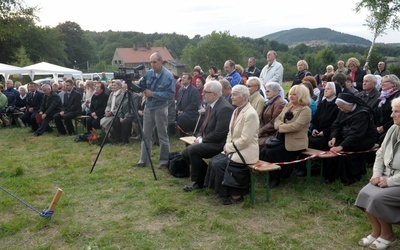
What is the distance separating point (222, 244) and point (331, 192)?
84.9 inches

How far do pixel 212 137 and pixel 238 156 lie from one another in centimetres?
73

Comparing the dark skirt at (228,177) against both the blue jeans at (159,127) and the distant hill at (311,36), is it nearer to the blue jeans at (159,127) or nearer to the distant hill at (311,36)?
the blue jeans at (159,127)

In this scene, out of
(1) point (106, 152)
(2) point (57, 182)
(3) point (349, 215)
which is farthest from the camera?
(1) point (106, 152)

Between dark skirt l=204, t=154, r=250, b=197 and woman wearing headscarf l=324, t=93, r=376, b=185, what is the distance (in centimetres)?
148

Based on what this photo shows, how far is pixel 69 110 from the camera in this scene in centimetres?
1023

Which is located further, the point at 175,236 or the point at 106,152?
the point at 106,152

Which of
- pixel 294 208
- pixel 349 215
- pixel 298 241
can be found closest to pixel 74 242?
pixel 298 241

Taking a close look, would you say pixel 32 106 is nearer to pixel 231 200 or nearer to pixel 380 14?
pixel 231 200

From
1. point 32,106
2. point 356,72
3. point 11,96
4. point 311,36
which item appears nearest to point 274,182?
point 356,72

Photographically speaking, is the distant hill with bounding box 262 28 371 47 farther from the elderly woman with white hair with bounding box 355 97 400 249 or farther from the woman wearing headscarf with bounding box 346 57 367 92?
the elderly woman with white hair with bounding box 355 97 400 249

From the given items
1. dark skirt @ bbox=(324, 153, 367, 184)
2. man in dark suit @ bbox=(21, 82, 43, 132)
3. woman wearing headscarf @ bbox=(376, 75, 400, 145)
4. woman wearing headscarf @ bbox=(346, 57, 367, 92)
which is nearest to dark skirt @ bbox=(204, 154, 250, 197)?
dark skirt @ bbox=(324, 153, 367, 184)

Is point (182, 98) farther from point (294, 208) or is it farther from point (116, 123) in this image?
point (294, 208)

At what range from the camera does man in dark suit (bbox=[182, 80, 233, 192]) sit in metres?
5.20

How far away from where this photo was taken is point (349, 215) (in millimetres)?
4246
